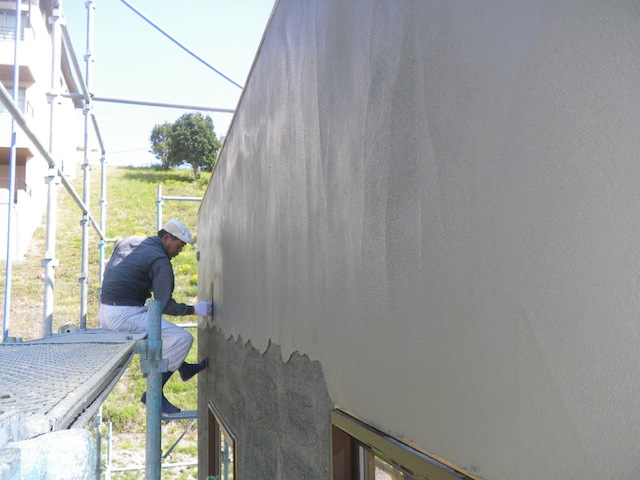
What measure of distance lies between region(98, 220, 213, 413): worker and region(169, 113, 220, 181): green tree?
27.6 metres

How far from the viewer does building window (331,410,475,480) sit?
1.26 meters

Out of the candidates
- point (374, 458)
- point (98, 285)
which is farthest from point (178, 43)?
point (98, 285)

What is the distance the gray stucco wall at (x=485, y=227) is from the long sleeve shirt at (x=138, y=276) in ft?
10.8

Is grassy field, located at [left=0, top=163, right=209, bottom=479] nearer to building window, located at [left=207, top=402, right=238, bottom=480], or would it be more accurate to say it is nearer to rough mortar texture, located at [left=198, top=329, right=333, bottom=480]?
building window, located at [left=207, top=402, right=238, bottom=480]

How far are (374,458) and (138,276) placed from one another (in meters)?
3.92

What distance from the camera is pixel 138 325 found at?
5.27 meters

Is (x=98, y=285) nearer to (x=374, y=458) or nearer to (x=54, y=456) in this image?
(x=374, y=458)

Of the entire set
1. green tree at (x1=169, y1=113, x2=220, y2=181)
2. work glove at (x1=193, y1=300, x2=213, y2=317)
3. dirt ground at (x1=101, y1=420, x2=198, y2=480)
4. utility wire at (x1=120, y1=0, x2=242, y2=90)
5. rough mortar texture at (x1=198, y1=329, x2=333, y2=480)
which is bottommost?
dirt ground at (x1=101, y1=420, x2=198, y2=480)

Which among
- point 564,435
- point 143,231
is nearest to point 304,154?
point 564,435

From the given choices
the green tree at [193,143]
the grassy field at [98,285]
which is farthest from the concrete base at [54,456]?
the green tree at [193,143]

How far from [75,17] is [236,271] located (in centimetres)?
529

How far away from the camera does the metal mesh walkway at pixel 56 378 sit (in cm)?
132

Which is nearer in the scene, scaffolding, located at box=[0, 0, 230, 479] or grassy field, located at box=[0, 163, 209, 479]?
scaffolding, located at box=[0, 0, 230, 479]

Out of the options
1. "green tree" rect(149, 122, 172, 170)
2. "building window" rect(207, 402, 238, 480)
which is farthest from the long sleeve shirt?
"green tree" rect(149, 122, 172, 170)
